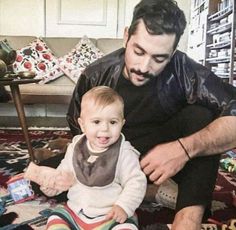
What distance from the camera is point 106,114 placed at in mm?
839

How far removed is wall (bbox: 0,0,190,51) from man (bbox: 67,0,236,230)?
121 inches

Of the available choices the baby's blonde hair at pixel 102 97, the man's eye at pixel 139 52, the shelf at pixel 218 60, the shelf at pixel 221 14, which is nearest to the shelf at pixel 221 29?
the shelf at pixel 221 14

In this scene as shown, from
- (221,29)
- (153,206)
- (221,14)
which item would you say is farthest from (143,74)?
(221,14)

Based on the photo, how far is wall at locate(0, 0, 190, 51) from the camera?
4.02 meters

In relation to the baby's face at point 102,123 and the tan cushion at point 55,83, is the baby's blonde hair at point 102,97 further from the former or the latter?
the tan cushion at point 55,83

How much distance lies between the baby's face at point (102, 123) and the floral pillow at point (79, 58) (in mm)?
2186

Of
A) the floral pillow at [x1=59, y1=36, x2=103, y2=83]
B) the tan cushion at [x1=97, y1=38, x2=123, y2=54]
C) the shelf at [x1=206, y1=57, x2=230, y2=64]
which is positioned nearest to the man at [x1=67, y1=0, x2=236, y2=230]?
the floral pillow at [x1=59, y1=36, x2=103, y2=83]

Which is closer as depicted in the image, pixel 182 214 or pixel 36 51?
pixel 182 214

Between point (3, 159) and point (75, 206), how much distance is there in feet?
3.56

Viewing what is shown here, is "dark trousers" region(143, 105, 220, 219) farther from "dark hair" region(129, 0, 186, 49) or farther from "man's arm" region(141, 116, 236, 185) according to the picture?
"dark hair" region(129, 0, 186, 49)

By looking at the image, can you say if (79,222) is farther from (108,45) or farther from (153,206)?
(108,45)

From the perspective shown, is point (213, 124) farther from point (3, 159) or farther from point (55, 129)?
point (55, 129)

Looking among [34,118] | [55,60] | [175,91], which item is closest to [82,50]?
[55,60]

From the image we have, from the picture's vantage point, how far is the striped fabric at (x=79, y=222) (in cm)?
84
